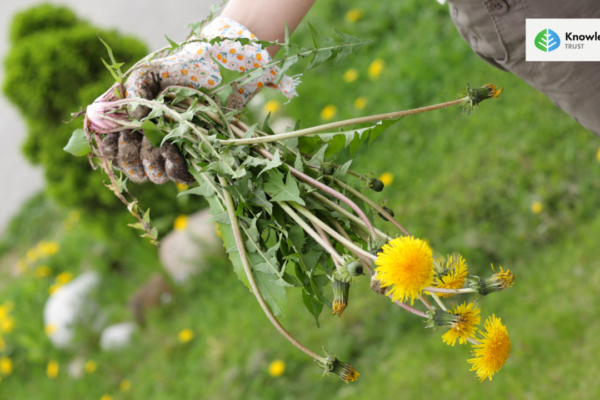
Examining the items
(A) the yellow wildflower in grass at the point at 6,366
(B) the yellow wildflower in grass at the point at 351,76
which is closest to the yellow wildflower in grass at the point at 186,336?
(A) the yellow wildflower in grass at the point at 6,366

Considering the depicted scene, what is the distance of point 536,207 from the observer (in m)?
2.35

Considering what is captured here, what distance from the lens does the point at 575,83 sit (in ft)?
4.16

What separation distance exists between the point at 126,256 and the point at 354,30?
A: 2438 mm

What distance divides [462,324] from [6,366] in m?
3.85

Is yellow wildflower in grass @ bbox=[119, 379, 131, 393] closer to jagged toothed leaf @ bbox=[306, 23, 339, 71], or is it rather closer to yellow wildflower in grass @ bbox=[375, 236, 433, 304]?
jagged toothed leaf @ bbox=[306, 23, 339, 71]

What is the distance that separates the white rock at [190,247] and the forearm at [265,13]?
194 centimetres

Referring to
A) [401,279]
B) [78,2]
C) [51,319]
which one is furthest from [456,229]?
[78,2]

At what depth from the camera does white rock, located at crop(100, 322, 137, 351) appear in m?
3.33

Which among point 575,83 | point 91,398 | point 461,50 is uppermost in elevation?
point 575,83

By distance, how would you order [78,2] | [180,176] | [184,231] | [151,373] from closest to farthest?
1. [180,176]
2. [151,373]
3. [184,231]
4. [78,2]

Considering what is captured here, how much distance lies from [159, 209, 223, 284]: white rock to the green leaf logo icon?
2434mm

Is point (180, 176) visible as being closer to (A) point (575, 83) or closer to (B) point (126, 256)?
(A) point (575, 83)

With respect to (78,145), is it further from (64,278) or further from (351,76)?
(64,278)

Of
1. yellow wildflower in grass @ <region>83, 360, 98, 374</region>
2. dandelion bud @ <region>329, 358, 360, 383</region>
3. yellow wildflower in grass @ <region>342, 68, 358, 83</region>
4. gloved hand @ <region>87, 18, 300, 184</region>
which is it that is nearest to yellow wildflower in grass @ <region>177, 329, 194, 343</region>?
yellow wildflower in grass @ <region>83, 360, 98, 374</region>
